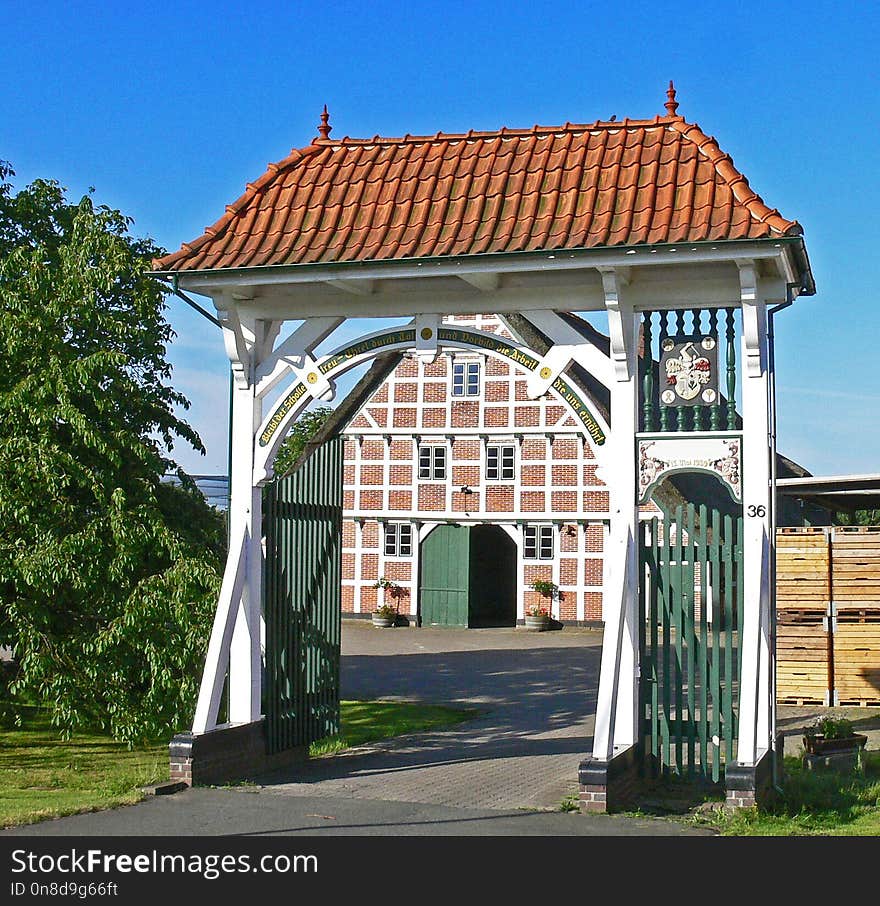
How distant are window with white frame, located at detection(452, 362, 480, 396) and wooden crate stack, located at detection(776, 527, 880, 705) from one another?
683 inches

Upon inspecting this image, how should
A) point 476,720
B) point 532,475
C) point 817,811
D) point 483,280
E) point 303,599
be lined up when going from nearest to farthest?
point 817,811 < point 483,280 < point 303,599 < point 476,720 < point 532,475

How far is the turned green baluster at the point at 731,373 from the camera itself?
10117 millimetres

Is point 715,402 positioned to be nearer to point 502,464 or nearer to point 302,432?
point 502,464

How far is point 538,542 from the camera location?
34469mm

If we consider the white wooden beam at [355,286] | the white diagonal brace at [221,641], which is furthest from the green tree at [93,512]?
the white wooden beam at [355,286]

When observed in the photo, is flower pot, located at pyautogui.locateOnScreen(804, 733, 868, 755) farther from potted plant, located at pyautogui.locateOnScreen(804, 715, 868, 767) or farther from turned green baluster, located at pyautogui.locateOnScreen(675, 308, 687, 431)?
turned green baluster, located at pyautogui.locateOnScreen(675, 308, 687, 431)

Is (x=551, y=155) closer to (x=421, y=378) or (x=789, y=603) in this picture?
(x=789, y=603)

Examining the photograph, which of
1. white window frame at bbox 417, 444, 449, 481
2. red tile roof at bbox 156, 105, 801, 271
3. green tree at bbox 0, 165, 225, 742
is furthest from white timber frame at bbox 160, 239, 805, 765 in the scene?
white window frame at bbox 417, 444, 449, 481

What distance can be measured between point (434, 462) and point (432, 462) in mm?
55

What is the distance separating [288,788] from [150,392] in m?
5.42

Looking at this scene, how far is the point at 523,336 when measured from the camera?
11.4 metres

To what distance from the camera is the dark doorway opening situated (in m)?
36.2

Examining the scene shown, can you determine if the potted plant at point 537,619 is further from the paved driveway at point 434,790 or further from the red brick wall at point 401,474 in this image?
the paved driveway at point 434,790
